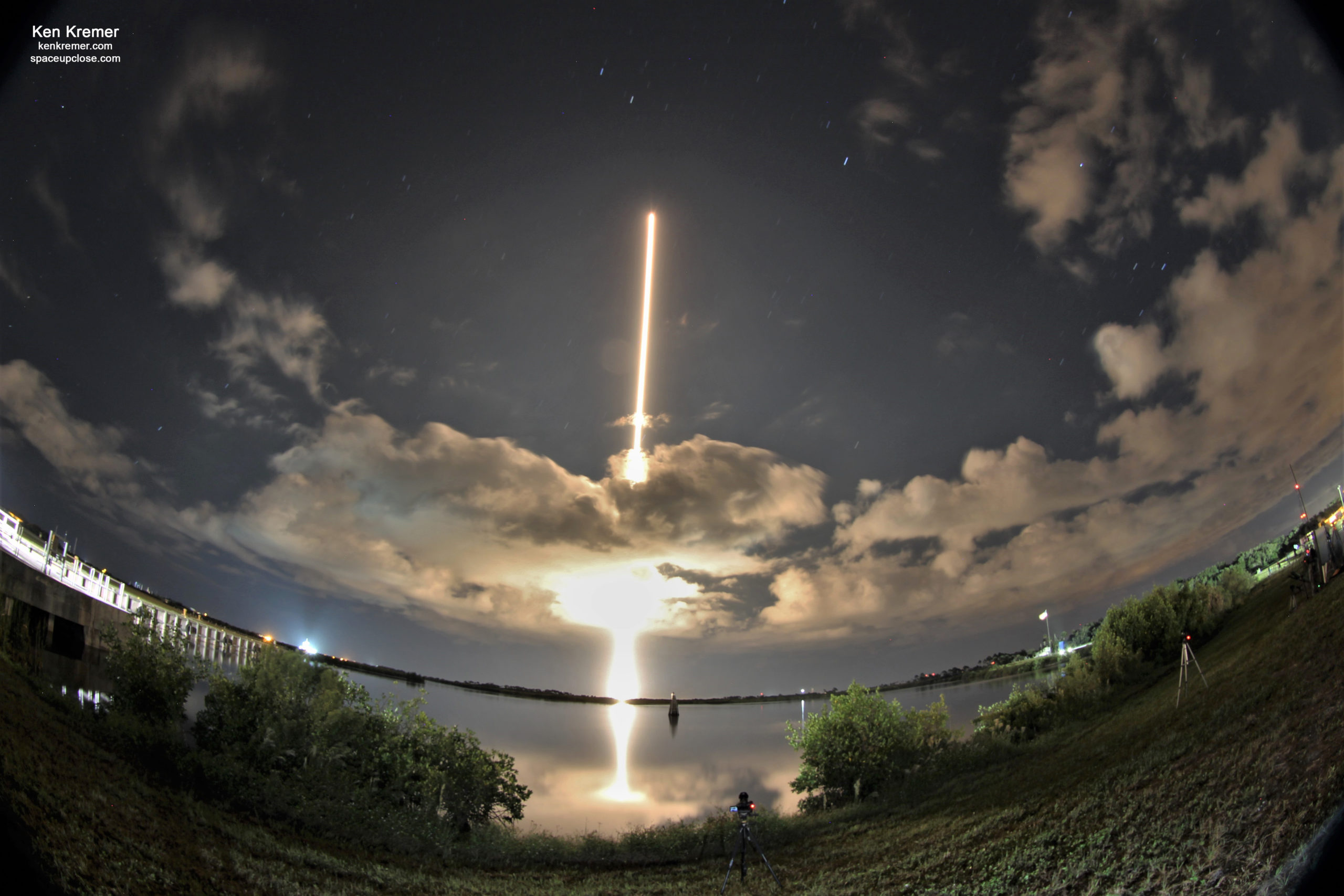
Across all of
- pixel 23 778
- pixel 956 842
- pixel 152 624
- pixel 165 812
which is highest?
pixel 152 624

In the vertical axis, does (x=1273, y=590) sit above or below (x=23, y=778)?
above

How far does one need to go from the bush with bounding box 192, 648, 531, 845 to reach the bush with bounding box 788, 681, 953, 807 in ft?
53.5

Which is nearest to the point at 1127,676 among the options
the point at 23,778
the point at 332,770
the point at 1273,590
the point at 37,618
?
the point at 1273,590

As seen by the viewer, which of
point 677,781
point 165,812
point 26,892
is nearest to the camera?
point 26,892

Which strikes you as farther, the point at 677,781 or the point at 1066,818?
the point at 677,781

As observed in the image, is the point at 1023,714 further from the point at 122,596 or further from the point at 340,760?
the point at 122,596

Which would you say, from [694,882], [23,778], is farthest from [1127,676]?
[23,778]

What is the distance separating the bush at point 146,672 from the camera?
1314 cm

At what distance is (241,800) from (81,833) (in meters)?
4.38

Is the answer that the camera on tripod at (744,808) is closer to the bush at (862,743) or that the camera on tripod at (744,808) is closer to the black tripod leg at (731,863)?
the black tripod leg at (731,863)

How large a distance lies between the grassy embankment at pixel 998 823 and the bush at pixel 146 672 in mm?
1622

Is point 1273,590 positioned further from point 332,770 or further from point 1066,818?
point 332,770

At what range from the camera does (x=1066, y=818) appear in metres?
13.2

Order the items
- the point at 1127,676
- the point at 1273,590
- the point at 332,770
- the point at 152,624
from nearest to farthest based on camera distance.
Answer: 1. the point at 152,624
2. the point at 332,770
3. the point at 1273,590
4. the point at 1127,676
